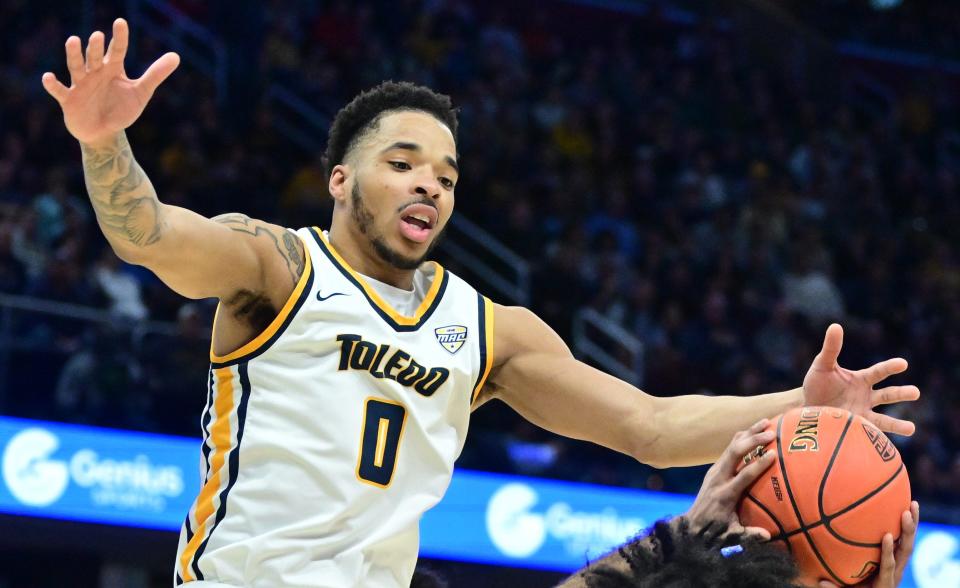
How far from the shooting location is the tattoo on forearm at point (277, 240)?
313cm

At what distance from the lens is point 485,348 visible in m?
3.44

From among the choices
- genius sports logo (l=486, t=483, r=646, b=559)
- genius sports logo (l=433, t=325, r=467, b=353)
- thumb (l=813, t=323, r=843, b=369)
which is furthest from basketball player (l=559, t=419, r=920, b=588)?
genius sports logo (l=486, t=483, r=646, b=559)

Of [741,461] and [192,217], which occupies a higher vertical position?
[192,217]

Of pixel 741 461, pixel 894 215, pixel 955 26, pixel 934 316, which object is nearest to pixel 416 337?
pixel 741 461

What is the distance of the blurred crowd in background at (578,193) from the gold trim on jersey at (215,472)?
4549 mm

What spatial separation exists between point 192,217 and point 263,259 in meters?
0.21

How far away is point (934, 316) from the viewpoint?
11.9m

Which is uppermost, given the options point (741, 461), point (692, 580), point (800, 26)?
point (800, 26)

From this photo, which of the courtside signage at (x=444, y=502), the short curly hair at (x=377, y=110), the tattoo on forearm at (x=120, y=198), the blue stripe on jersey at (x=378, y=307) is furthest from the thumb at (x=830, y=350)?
the courtside signage at (x=444, y=502)

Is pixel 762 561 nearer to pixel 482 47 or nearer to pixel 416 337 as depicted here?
pixel 416 337

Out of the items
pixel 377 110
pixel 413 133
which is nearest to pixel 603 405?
pixel 413 133

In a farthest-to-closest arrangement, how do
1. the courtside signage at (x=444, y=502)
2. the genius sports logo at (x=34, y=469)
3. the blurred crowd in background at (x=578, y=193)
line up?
the blurred crowd in background at (x=578, y=193) → the courtside signage at (x=444, y=502) → the genius sports logo at (x=34, y=469)

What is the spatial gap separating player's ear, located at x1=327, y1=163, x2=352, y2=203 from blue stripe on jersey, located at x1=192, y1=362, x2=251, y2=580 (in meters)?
0.59

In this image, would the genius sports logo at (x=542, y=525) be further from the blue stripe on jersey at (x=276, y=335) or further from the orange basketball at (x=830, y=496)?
the orange basketball at (x=830, y=496)
